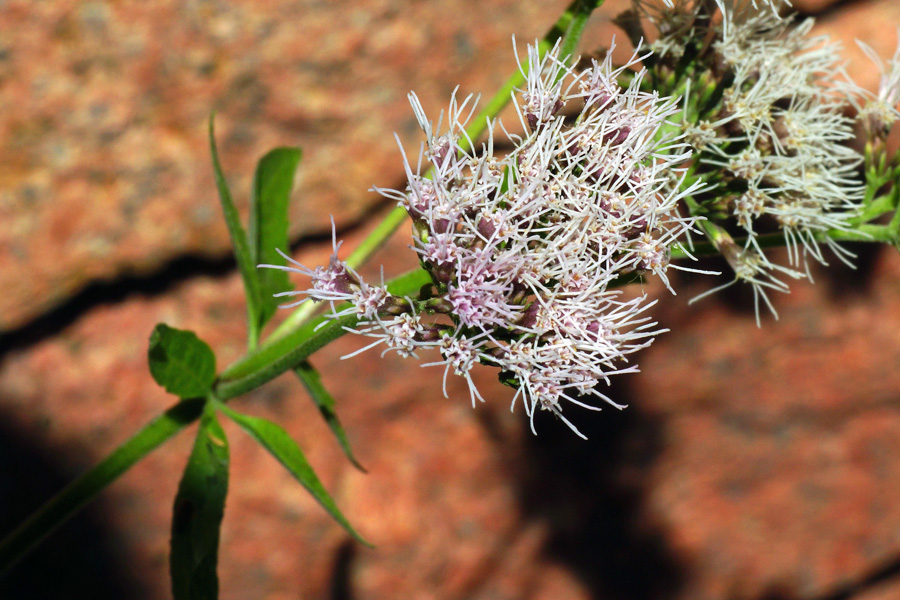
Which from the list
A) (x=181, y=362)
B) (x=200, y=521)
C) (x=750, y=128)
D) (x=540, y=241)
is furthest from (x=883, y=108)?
(x=200, y=521)

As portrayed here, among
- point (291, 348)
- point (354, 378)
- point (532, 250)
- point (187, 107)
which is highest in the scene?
point (187, 107)

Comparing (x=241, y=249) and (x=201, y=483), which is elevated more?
(x=241, y=249)

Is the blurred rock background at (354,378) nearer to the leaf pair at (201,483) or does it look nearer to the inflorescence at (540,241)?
the leaf pair at (201,483)

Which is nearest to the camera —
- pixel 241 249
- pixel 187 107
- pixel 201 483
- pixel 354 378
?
pixel 201 483

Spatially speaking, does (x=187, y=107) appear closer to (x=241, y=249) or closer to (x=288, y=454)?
(x=241, y=249)

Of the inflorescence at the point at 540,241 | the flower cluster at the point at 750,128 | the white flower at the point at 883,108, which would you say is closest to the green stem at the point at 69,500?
the inflorescence at the point at 540,241

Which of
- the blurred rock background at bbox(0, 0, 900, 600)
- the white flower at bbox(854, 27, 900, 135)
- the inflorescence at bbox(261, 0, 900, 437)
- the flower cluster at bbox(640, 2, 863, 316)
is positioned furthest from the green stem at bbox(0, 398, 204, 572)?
the white flower at bbox(854, 27, 900, 135)

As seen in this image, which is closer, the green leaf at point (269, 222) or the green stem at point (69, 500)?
the green stem at point (69, 500)
